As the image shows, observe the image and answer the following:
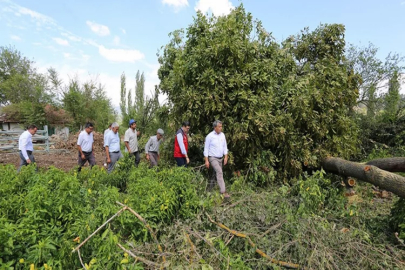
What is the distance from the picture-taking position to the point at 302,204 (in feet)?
12.7

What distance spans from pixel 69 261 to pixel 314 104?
239 inches

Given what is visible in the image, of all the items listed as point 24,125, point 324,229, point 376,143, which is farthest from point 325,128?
point 24,125

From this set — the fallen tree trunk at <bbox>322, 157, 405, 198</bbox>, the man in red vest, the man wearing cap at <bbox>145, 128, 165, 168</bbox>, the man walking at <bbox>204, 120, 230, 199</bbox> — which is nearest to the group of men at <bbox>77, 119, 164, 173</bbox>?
the man wearing cap at <bbox>145, 128, 165, 168</bbox>

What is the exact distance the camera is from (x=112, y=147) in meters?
6.57

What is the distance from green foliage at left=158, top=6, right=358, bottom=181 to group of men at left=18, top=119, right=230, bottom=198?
21.4 inches

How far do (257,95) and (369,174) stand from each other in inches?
107

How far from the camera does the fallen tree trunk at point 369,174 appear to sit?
4.20 m

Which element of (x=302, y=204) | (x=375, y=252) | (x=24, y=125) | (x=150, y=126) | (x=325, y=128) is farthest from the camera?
(x=24, y=125)

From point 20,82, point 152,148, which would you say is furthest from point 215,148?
point 20,82

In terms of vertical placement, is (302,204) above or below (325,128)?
below

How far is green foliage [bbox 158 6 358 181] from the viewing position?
5918mm

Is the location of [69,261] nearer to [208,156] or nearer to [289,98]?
[208,156]

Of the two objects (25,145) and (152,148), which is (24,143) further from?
(152,148)

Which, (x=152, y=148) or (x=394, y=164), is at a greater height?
(x=152, y=148)
